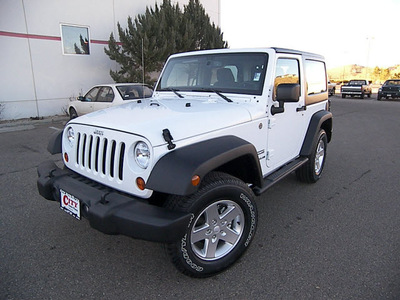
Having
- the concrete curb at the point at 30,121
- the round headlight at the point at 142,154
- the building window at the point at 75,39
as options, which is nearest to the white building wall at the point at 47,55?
the building window at the point at 75,39

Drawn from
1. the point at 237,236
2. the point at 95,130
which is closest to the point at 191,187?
the point at 237,236

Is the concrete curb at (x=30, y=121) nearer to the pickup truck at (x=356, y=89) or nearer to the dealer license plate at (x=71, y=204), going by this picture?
the dealer license plate at (x=71, y=204)

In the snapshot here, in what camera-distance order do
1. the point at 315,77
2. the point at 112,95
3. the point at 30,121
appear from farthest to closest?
1. the point at 30,121
2. the point at 112,95
3. the point at 315,77

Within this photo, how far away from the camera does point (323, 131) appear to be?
15.6ft

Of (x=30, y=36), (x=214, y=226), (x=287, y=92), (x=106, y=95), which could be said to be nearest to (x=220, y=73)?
(x=287, y=92)

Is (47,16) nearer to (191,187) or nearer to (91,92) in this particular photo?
(91,92)

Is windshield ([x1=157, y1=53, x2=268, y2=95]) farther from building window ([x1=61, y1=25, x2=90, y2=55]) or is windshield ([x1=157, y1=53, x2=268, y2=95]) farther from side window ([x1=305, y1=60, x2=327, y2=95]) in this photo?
→ building window ([x1=61, y1=25, x2=90, y2=55])

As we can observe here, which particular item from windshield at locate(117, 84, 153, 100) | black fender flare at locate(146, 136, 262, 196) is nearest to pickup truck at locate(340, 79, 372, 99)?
windshield at locate(117, 84, 153, 100)

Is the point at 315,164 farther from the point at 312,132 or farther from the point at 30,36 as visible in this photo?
the point at 30,36

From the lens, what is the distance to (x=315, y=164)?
181 inches

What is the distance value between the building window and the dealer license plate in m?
11.1

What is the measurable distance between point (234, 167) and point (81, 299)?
66.6 inches

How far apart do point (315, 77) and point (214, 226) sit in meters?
3.15

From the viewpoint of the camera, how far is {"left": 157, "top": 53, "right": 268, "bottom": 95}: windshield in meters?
3.25
